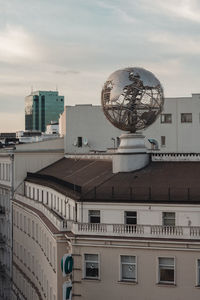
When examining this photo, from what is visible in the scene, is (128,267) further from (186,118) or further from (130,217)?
(186,118)

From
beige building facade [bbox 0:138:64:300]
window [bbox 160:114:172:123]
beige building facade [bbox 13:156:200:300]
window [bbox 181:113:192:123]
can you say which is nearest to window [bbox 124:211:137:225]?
beige building facade [bbox 13:156:200:300]

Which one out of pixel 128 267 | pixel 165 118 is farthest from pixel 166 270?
pixel 165 118

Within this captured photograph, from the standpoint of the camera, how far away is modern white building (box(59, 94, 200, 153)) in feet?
267

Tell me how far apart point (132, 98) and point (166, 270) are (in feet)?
41.9

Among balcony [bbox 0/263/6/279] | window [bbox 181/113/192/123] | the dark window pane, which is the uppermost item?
window [bbox 181/113/192/123]

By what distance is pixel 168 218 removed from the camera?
136 feet

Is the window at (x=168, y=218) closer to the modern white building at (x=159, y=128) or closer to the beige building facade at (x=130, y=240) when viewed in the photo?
the beige building facade at (x=130, y=240)

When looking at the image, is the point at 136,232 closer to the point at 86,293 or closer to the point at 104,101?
the point at 86,293

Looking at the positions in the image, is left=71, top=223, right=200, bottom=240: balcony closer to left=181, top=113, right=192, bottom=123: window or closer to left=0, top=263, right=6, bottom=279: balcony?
left=0, top=263, right=6, bottom=279: balcony

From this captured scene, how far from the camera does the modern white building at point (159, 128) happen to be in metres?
81.5

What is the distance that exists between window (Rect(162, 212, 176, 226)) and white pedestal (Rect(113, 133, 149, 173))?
758 cm

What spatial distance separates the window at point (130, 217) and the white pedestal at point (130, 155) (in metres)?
6.59

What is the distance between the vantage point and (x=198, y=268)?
39.6 m

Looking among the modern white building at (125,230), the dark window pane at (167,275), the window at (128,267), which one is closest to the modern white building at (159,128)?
the modern white building at (125,230)
